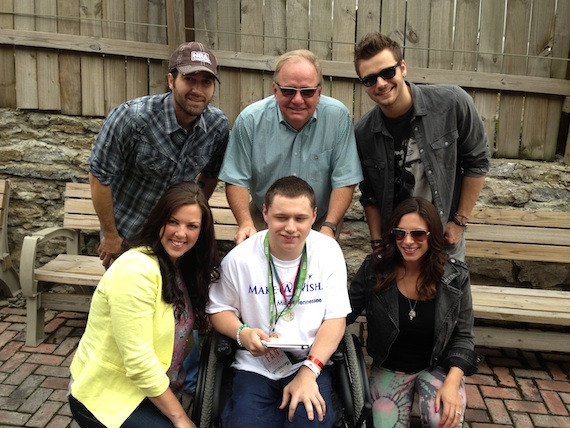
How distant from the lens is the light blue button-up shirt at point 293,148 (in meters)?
2.95

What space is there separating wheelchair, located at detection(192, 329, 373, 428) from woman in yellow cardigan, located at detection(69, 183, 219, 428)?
0.10 m

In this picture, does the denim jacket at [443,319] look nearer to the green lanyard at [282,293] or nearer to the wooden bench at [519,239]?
the green lanyard at [282,293]

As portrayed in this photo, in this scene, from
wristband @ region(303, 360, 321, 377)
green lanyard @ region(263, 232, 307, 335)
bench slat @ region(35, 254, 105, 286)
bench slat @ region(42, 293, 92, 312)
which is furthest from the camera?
bench slat @ region(42, 293, 92, 312)

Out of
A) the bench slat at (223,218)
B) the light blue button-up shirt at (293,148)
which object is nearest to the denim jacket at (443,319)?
the light blue button-up shirt at (293,148)

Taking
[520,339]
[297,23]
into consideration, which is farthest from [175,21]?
[520,339]

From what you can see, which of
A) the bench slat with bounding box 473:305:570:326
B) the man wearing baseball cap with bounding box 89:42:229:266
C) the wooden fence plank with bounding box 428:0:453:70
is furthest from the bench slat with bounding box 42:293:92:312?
the wooden fence plank with bounding box 428:0:453:70

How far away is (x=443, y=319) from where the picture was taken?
2664 mm

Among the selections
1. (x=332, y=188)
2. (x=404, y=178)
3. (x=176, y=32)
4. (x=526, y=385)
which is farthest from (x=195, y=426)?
(x=176, y=32)

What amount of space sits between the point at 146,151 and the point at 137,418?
4.52 ft

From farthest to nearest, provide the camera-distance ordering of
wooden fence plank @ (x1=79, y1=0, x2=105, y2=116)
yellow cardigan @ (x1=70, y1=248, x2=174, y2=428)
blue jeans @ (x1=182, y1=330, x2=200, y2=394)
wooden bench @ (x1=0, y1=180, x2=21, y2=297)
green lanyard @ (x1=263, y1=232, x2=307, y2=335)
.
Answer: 1. wooden bench @ (x1=0, y1=180, x2=21, y2=297)
2. wooden fence plank @ (x1=79, y1=0, x2=105, y2=116)
3. blue jeans @ (x1=182, y1=330, x2=200, y2=394)
4. green lanyard @ (x1=263, y1=232, x2=307, y2=335)
5. yellow cardigan @ (x1=70, y1=248, x2=174, y2=428)

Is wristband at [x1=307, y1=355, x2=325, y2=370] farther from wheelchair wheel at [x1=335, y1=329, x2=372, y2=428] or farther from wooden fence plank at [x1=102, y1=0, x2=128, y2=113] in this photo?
wooden fence plank at [x1=102, y1=0, x2=128, y2=113]

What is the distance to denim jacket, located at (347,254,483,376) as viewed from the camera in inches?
105

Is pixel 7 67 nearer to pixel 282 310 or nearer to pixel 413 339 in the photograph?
pixel 282 310

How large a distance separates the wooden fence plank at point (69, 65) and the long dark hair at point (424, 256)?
3.08 metres
